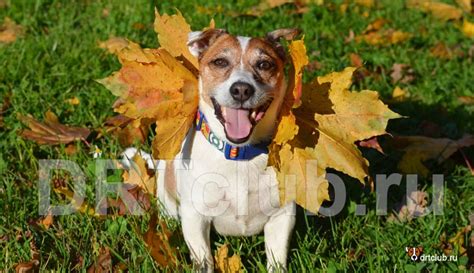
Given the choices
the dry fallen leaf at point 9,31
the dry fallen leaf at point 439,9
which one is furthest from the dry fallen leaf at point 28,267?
the dry fallen leaf at point 439,9

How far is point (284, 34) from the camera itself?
3.68 m

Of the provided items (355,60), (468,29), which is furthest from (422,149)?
(468,29)

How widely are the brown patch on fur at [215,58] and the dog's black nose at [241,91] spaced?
15 centimetres

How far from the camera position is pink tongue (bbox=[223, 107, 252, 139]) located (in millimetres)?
3408

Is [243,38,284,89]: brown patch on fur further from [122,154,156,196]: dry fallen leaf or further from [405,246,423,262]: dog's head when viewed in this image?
[405,246,423,262]: dog's head

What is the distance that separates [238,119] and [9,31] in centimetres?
318

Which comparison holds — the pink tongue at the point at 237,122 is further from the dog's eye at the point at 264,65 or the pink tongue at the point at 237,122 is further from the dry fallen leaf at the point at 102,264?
the dry fallen leaf at the point at 102,264

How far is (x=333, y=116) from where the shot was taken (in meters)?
3.36

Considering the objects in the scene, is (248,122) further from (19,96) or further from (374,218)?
(19,96)

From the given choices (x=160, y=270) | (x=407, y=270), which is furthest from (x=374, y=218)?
(x=160, y=270)

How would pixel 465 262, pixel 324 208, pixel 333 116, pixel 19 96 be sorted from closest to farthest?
pixel 333 116 → pixel 465 262 → pixel 324 208 → pixel 19 96

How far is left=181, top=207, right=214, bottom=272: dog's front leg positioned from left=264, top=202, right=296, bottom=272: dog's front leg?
0.31 metres

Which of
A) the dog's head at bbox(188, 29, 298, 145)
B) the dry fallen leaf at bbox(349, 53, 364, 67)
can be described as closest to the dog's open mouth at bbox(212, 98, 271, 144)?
the dog's head at bbox(188, 29, 298, 145)

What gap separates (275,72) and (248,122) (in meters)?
0.33
